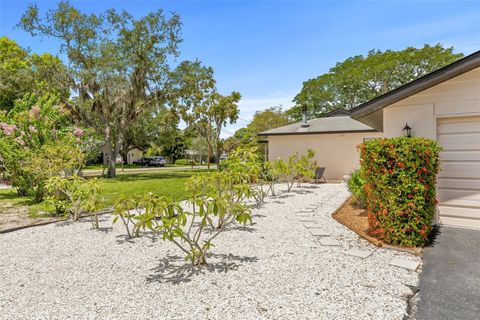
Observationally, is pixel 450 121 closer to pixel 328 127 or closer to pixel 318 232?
pixel 318 232

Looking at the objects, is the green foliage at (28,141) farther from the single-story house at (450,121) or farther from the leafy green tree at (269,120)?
the leafy green tree at (269,120)

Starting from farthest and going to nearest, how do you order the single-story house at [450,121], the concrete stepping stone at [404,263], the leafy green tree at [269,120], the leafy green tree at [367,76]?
the leafy green tree at [269,120]
the leafy green tree at [367,76]
the single-story house at [450,121]
the concrete stepping stone at [404,263]

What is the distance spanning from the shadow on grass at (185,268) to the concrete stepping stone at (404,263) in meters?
1.91

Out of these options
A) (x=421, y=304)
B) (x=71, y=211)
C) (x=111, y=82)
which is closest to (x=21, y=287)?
(x=71, y=211)

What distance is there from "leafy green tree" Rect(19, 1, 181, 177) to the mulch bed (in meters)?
16.8

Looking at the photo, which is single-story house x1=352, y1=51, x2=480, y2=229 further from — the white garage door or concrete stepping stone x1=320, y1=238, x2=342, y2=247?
concrete stepping stone x1=320, y1=238, x2=342, y2=247

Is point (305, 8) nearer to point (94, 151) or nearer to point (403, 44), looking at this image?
point (94, 151)

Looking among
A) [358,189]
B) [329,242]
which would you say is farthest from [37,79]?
[329,242]

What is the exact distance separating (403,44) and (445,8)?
78.9 ft

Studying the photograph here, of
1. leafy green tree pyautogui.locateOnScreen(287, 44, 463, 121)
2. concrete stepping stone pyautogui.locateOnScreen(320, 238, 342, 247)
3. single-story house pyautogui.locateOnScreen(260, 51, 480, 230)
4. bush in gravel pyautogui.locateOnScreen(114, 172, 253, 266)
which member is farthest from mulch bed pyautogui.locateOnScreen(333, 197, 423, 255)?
leafy green tree pyautogui.locateOnScreen(287, 44, 463, 121)

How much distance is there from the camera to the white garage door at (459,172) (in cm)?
529

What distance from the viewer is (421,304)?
9.16ft

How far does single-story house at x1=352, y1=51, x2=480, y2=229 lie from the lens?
5246 millimetres

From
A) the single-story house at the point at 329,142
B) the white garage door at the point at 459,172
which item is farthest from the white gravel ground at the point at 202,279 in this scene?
the single-story house at the point at 329,142
